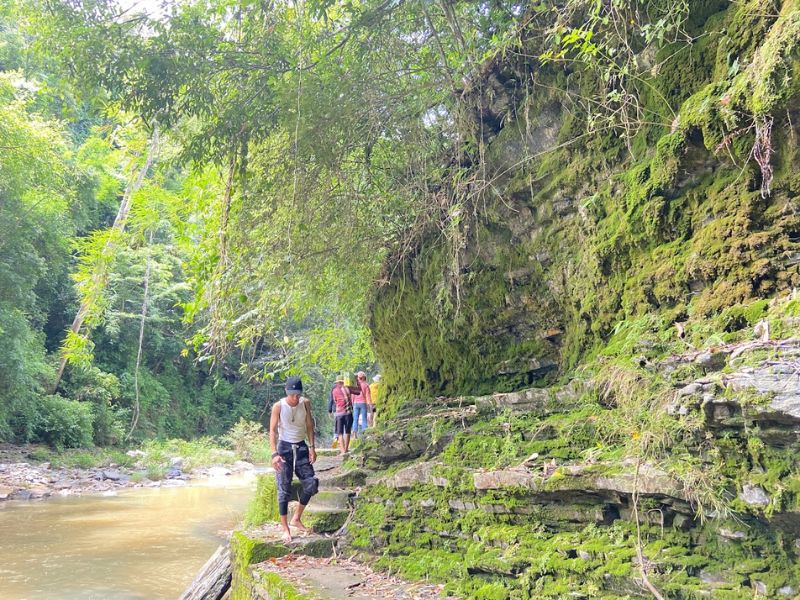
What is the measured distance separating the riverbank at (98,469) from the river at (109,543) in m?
1.18

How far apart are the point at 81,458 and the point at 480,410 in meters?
18.3

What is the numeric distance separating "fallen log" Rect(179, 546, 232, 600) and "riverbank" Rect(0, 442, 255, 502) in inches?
406

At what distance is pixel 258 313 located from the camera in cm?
802

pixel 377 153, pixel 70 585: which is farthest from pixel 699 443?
pixel 70 585

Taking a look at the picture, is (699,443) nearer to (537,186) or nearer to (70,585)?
(537,186)

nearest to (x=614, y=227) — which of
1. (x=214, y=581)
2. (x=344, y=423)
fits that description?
(x=214, y=581)

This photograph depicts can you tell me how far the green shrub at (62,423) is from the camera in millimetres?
19891

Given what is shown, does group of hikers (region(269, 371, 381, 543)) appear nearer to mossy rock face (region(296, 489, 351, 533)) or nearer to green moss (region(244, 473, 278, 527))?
mossy rock face (region(296, 489, 351, 533))

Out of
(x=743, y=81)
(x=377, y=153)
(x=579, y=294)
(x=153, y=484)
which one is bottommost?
(x=153, y=484)

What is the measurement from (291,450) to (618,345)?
3378mm

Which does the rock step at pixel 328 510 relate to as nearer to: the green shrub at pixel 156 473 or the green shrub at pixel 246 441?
the green shrub at pixel 156 473

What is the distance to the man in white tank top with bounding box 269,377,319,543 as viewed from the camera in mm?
5770

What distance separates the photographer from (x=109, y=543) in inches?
412

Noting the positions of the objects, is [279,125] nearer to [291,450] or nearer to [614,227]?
[291,450]
